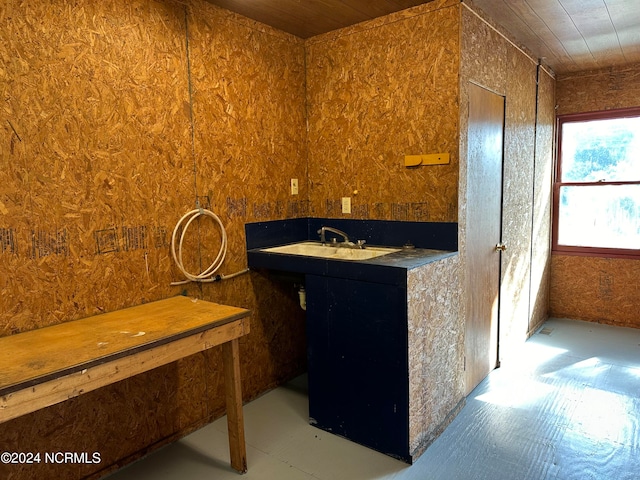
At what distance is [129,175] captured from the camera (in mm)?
2240

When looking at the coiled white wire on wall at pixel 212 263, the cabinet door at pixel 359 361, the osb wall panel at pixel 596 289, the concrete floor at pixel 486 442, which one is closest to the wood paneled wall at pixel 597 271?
the osb wall panel at pixel 596 289

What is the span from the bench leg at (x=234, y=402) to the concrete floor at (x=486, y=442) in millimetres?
86

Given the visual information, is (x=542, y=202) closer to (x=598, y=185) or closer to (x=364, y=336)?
(x=598, y=185)

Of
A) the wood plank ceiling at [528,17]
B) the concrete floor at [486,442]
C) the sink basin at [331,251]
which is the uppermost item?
the wood plank ceiling at [528,17]

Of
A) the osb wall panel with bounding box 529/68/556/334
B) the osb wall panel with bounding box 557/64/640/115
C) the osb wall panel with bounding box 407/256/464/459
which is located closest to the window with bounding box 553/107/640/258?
the osb wall panel with bounding box 557/64/640/115

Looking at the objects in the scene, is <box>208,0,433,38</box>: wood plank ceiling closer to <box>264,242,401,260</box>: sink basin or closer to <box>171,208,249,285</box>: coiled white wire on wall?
<box>171,208,249,285</box>: coiled white wire on wall

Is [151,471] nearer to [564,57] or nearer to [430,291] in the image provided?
[430,291]

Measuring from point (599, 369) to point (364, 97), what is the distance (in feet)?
8.97

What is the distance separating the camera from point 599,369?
334 centimetres

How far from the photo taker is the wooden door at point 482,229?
110 inches

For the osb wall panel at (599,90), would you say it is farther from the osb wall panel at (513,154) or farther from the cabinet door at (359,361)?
the cabinet door at (359,361)

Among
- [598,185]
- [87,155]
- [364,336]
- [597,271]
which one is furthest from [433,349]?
[598,185]

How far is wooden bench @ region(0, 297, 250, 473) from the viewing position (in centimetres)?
144

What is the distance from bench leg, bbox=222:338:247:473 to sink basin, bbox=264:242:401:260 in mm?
859
